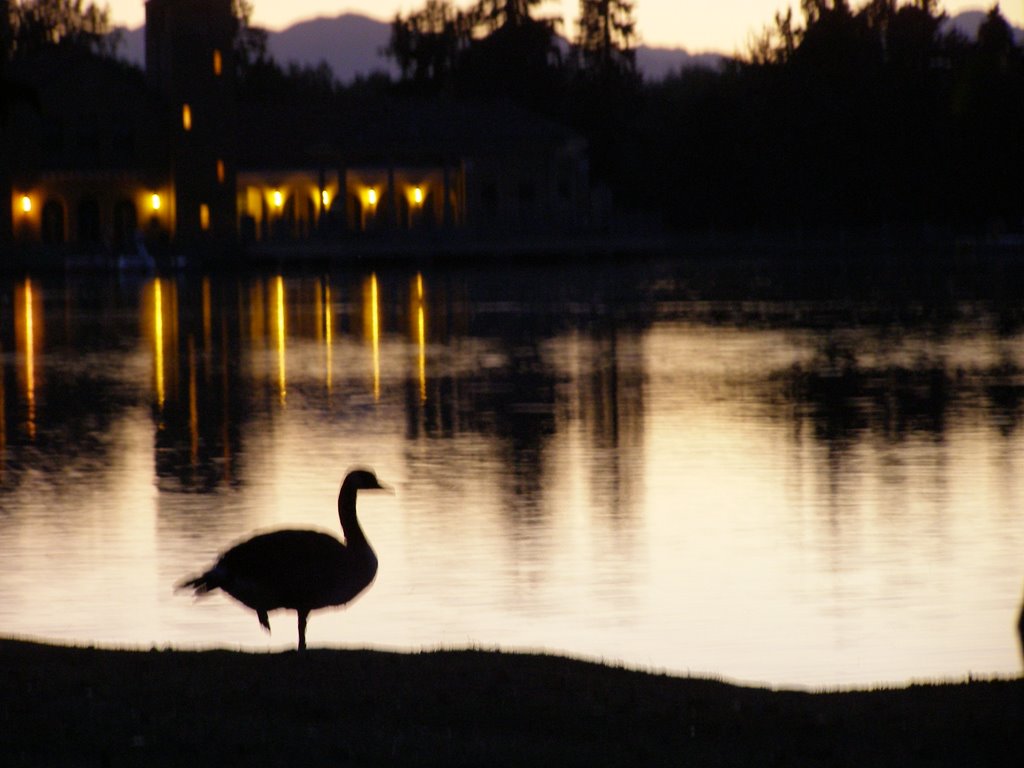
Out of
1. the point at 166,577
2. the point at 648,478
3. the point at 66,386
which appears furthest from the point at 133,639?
the point at 66,386

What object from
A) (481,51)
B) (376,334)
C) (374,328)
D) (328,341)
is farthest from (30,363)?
(481,51)

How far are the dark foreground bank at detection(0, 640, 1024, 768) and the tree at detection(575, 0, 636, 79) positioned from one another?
119643mm

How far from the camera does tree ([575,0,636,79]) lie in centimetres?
12794

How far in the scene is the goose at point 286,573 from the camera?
9.34 m

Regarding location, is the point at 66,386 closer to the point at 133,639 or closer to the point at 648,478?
the point at 648,478

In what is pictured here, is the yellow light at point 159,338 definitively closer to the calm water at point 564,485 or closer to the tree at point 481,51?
the calm water at point 564,485

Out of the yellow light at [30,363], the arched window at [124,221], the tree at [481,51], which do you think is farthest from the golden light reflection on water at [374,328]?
the tree at [481,51]

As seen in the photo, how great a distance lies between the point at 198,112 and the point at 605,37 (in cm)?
4719

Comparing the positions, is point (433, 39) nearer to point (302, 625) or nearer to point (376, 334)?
point (376, 334)

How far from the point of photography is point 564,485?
62.3 ft

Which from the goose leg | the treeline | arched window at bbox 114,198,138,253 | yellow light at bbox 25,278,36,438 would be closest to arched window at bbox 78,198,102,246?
arched window at bbox 114,198,138,253

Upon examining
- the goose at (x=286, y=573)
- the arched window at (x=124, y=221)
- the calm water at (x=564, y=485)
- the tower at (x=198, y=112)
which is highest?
the tower at (x=198, y=112)

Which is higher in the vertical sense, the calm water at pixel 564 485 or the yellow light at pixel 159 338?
the yellow light at pixel 159 338

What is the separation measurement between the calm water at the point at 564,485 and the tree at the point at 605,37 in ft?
289
